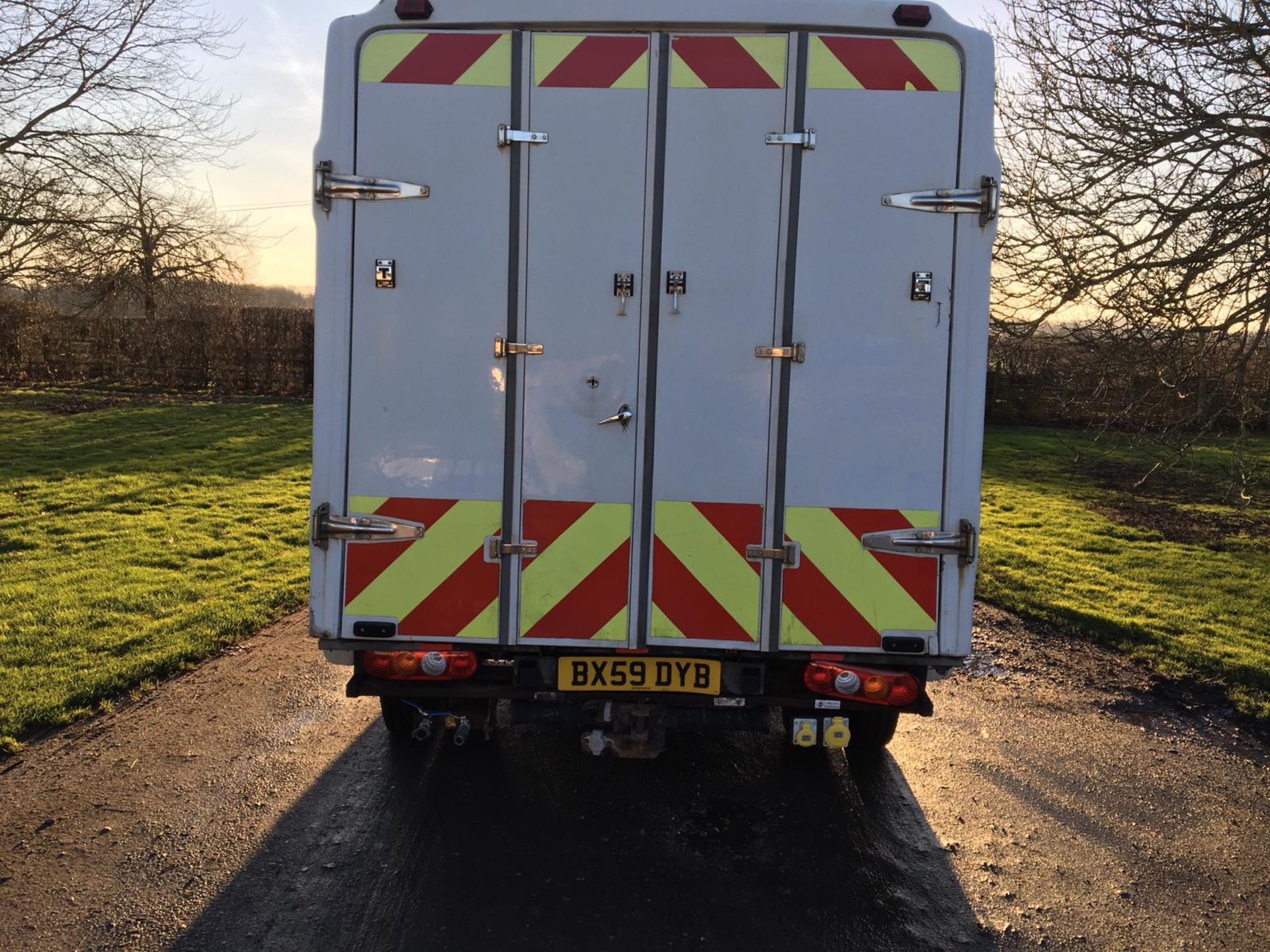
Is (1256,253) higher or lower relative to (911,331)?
higher

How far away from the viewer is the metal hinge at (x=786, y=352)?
11.0ft

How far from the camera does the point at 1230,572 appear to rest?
27.7 ft

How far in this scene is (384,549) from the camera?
11.3 ft

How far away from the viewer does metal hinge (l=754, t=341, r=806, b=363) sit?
3357mm

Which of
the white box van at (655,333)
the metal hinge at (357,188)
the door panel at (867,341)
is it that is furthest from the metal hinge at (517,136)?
the door panel at (867,341)

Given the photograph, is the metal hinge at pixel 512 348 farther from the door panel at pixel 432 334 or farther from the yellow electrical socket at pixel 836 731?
the yellow electrical socket at pixel 836 731

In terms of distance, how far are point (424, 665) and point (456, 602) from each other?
0.31 metres

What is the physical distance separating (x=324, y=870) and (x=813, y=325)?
2.72 metres

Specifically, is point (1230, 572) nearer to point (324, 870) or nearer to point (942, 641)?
point (942, 641)

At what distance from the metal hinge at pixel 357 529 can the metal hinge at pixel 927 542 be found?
174 centimetres

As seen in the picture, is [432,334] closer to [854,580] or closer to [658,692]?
[658,692]

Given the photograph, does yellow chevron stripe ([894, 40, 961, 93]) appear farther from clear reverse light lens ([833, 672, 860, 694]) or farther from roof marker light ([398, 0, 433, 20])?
clear reverse light lens ([833, 672, 860, 694])

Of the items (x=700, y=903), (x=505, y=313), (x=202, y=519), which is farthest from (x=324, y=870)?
(x=202, y=519)

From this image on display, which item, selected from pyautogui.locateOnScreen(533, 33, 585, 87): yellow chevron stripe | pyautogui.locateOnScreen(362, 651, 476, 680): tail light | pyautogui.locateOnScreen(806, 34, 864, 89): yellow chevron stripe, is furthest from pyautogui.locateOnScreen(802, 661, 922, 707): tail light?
pyautogui.locateOnScreen(533, 33, 585, 87): yellow chevron stripe
